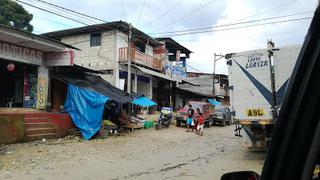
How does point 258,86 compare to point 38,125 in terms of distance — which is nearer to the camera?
point 258,86

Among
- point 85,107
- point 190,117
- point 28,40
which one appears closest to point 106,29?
point 190,117

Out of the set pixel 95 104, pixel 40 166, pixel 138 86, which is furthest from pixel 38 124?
pixel 138 86

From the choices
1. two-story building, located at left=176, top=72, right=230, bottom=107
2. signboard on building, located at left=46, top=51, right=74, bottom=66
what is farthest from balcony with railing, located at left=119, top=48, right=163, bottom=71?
signboard on building, located at left=46, top=51, right=74, bottom=66

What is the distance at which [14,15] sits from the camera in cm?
4503

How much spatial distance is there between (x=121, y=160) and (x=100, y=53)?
59.7 ft

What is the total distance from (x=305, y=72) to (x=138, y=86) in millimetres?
32909

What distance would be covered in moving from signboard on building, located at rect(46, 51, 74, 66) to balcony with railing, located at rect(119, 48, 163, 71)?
8.61m

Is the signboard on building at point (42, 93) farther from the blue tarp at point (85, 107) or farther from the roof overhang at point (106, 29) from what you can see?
the roof overhang at point (106, 29)

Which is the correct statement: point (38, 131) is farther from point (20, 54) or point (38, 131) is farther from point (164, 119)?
point (164, 119)

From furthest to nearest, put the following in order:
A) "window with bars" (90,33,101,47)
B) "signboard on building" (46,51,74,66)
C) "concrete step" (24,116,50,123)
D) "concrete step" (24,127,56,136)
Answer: "window with bars" (90,33,101,47)
"signboard on building" (46,51,74,66)
"concrete step" (24,116,50,123)
"concrete step" (24,127,56,136)

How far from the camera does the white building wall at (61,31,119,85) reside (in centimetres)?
2942

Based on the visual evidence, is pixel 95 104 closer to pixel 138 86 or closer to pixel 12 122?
pixel 12 122

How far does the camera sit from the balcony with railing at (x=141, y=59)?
29.2 metres

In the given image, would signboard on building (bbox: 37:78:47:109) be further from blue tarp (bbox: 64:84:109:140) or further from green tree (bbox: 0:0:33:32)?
green tree (bbox: 0:0:33:32)
